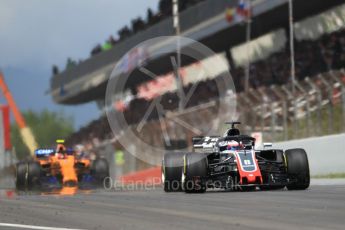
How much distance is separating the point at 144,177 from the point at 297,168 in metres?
17.0

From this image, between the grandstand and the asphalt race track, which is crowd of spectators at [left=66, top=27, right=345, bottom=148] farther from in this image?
the asphalt race track

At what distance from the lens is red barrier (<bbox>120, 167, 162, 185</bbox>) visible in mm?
31388

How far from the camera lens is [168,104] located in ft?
82.9

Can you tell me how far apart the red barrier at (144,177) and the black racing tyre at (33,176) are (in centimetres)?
662

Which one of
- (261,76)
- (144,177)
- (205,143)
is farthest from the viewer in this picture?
(261,76)

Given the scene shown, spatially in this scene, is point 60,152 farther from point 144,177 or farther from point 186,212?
point 186,212

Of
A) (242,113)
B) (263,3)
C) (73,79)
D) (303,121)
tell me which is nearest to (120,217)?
(303,121)

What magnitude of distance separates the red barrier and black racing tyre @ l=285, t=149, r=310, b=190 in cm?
1375

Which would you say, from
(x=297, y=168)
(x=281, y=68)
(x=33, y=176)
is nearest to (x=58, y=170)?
(x=33, y=176)

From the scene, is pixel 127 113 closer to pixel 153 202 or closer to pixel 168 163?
pixel 168 163

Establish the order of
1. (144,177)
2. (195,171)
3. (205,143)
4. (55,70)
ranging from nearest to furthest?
(195,171) < (205,143) < (144,177) < (55,70)

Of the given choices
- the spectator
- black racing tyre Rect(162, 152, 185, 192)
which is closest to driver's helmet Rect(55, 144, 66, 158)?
black racing tyre Rect(162, 152, 185, 192)

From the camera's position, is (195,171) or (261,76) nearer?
(195,171)

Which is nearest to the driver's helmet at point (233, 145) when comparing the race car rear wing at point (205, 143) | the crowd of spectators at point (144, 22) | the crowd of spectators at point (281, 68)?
the race car rear wing at point (205, 143)
